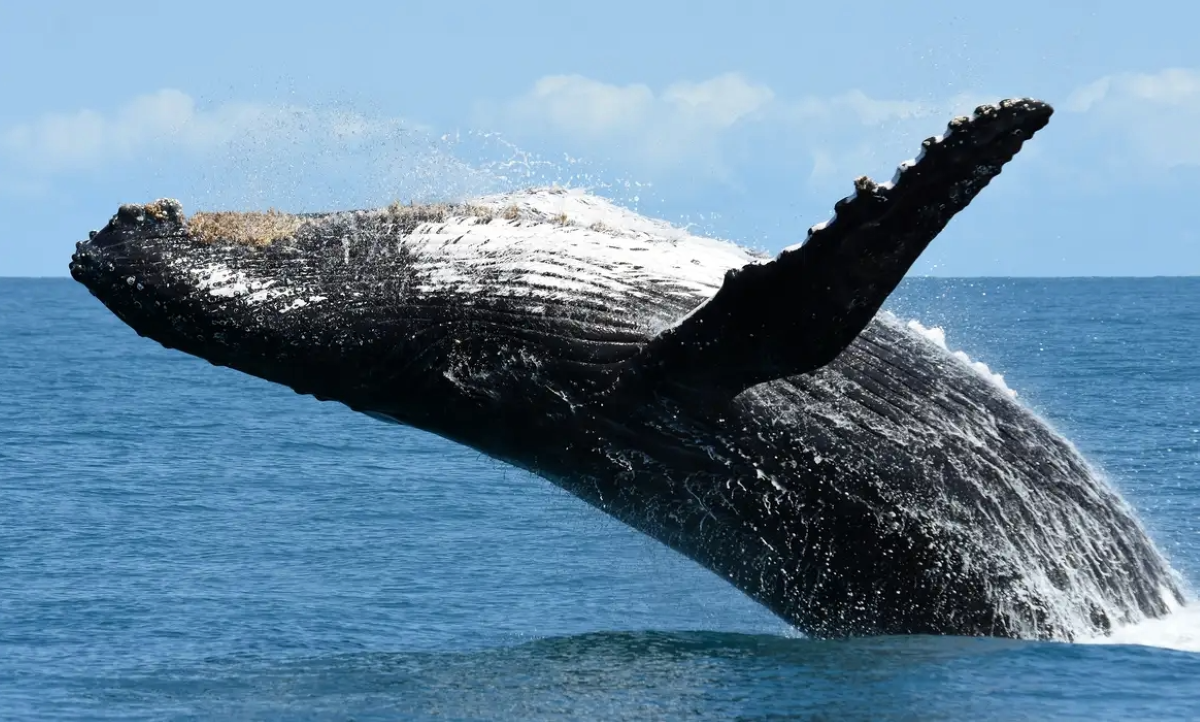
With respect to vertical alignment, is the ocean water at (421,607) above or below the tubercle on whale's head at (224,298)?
below

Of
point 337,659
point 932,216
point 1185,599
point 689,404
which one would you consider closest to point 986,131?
point 932,216

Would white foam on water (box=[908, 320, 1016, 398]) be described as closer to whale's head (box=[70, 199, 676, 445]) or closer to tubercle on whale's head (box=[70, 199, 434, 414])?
whale's head (box=[70, 199, 676, 445])

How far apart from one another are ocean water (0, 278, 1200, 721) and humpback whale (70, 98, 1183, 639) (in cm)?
52

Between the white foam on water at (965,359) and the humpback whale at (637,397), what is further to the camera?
the white foam on water at (965,359)

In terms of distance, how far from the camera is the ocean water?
29.3 ft

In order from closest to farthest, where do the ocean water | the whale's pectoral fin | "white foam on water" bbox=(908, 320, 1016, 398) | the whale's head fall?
the whale's pectoral fin < the ocean water < the whale's head < "white foam on water" bbox=(908, 320, 1016, 398)

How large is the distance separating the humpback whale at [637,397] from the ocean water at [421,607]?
524 mm

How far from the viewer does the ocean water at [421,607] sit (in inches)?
352

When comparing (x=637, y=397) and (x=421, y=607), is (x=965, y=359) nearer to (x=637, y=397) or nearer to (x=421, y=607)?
(x=637, y=397)

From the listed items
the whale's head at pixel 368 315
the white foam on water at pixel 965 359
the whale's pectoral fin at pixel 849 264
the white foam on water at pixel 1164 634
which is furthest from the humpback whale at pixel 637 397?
the whale's pectoral fin at pixel 849 264

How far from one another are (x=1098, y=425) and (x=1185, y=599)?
13.0 meters

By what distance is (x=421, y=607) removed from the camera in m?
12.7

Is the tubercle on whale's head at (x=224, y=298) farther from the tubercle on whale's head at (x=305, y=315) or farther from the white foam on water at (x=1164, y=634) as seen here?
the white foam on water at (x=1164, y=634)

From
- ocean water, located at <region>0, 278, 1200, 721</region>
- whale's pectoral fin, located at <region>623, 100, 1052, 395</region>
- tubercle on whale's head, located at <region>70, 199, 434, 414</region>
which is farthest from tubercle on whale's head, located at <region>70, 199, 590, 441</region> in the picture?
ocean water, located at <region>0, 278, 1200, 721</region>
